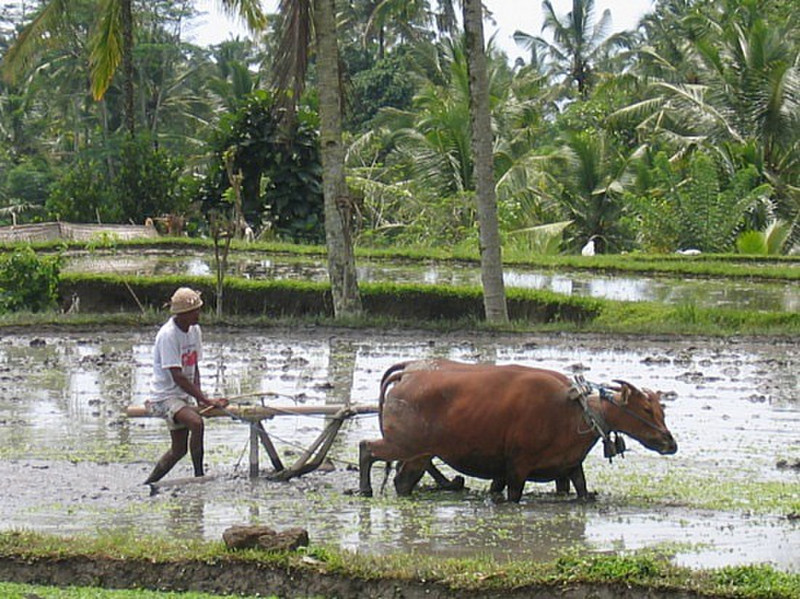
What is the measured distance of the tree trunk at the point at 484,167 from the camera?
18.1 meters

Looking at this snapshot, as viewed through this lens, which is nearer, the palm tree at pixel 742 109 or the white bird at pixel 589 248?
the palm tree at pixel 742 109

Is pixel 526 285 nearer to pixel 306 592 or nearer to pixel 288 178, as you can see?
pixel 288 178

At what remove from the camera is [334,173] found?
18844 millimetres

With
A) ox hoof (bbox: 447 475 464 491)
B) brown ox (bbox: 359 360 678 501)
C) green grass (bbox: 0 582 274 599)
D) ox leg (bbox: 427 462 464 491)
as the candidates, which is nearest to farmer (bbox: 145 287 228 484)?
brown ox (bbox: 359 360 678 501)

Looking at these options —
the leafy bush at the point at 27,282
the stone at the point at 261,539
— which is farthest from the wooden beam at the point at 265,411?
the leafy bush at the point at 27,282

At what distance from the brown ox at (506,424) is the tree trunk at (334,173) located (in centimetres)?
943

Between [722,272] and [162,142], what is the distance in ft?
115

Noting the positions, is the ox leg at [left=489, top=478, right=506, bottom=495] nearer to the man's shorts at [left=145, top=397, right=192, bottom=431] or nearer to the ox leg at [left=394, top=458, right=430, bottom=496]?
the ox leg at [left=394, top=458, right=430, bottom=496]

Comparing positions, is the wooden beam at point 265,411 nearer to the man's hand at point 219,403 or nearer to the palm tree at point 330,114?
the man's hand at point 219,403

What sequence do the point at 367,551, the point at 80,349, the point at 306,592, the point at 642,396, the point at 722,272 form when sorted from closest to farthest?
the point at 306,592 → the point at 367,551 → the point at 642,396 → the point at 80,349 → the point at 722,272

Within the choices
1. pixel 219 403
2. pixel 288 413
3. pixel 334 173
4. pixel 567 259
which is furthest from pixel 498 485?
pixel 567 259

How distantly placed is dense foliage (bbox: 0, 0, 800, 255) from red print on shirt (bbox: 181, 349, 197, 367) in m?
10.8

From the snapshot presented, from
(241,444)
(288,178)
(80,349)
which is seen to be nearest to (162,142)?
(288,178)

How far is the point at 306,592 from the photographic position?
6.74 m
